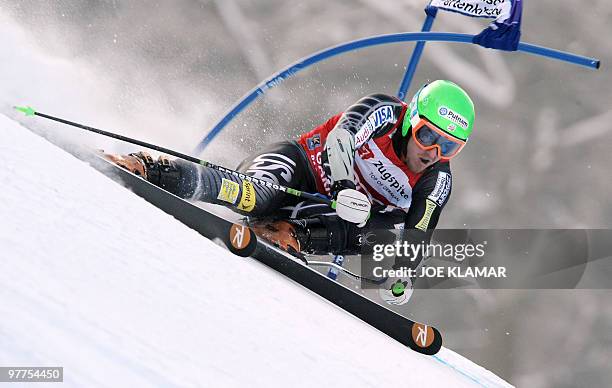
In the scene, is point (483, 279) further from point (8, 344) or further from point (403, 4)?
point (8, 344)

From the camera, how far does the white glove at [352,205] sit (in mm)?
3844

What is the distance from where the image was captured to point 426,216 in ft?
14.3

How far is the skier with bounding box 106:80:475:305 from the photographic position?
4.03 metres

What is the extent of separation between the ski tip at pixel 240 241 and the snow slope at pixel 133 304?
6.5 inches

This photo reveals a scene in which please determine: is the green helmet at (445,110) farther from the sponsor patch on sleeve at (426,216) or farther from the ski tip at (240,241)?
the ski tip at (240,241)

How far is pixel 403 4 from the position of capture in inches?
564

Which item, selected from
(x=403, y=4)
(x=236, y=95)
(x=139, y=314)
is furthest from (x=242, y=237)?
(x=403, y=4)

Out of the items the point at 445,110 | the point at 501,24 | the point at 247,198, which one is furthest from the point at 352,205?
the point at 501,24

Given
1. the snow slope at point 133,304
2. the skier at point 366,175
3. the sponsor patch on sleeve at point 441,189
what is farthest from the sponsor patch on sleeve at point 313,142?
the snow slope at point 133,304

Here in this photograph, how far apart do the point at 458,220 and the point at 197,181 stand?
32.1 feet

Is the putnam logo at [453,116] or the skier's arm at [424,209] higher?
the putnam logo at [453,116]

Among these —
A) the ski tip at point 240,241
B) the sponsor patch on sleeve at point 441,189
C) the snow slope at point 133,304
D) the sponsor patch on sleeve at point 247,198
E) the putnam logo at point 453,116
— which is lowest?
the snow slope at point 133,304

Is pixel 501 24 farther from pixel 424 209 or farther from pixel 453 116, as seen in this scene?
pixel 424 209

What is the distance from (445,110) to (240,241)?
6.00ft
